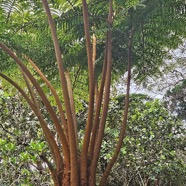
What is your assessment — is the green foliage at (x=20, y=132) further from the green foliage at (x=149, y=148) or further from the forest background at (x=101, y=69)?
the green foliage at (x=149, y=148)

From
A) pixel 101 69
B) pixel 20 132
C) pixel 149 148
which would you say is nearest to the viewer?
pixel 101 69

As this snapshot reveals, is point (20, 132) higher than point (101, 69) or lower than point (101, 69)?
lower

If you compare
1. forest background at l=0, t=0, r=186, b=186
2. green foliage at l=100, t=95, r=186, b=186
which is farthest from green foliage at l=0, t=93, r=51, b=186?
green foliage at l=100, t=95, r=186, b=186

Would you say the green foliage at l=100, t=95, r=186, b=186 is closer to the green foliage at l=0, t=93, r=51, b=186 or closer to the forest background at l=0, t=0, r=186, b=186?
the forest background at l=0, t=0, r=186, b=186

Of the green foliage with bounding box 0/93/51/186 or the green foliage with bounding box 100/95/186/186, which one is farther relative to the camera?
the green foliage with bounding box 100/95/186/186

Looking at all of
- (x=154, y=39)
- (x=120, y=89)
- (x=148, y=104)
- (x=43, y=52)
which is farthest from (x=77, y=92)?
(x=120, y=89)

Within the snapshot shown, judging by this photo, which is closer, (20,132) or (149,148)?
(20,132)

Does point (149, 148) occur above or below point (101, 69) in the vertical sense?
below

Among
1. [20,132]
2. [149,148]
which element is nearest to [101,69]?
[20,132]

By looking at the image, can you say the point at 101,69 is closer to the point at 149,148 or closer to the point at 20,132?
the point at 20,132

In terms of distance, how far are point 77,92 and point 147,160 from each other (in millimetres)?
1209

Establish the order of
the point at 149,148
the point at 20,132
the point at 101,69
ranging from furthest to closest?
the point at 149,148 < the point at 20,132 < the point at 101,69

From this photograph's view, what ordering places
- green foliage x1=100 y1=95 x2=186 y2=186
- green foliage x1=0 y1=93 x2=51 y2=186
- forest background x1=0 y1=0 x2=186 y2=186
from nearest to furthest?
forest background x1=0 y1=0 x2=186 y2=186 → green foliage x1=0 y1=93 x2=51 y2=186 → green foliage x1=100 y1=95 x2=186 y2=186

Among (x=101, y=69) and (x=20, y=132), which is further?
(x=20, y=132)
